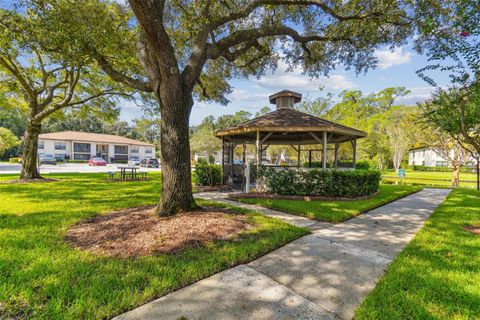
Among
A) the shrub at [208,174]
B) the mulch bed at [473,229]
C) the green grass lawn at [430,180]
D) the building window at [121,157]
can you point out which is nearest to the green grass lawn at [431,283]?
the mulch bed at [473,229]

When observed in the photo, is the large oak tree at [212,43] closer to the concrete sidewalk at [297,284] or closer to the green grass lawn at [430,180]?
the concrete sidewalk at [297,284]

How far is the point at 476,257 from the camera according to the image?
3.83m

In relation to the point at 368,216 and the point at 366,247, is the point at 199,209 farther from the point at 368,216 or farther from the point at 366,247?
the point at 368,216

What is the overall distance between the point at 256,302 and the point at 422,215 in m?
6.93

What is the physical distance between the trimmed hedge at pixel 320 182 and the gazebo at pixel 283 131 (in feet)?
2.90

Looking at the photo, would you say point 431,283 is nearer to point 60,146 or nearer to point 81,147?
point 81,147

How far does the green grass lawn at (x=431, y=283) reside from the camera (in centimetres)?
245

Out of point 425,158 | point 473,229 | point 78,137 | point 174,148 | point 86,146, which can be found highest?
point 78,137

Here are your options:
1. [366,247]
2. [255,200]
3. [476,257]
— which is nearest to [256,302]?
[366,247]

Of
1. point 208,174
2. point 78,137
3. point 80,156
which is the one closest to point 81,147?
point 80,156

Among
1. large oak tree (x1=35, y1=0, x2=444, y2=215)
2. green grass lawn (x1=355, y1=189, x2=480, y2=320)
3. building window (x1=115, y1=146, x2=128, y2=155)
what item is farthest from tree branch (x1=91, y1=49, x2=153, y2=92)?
building window (x1=115, y1=146, x2=128, y2=155)

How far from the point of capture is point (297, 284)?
2.95 meters

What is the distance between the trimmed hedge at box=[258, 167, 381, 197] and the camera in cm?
868

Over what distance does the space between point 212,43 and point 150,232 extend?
18.0 feet
